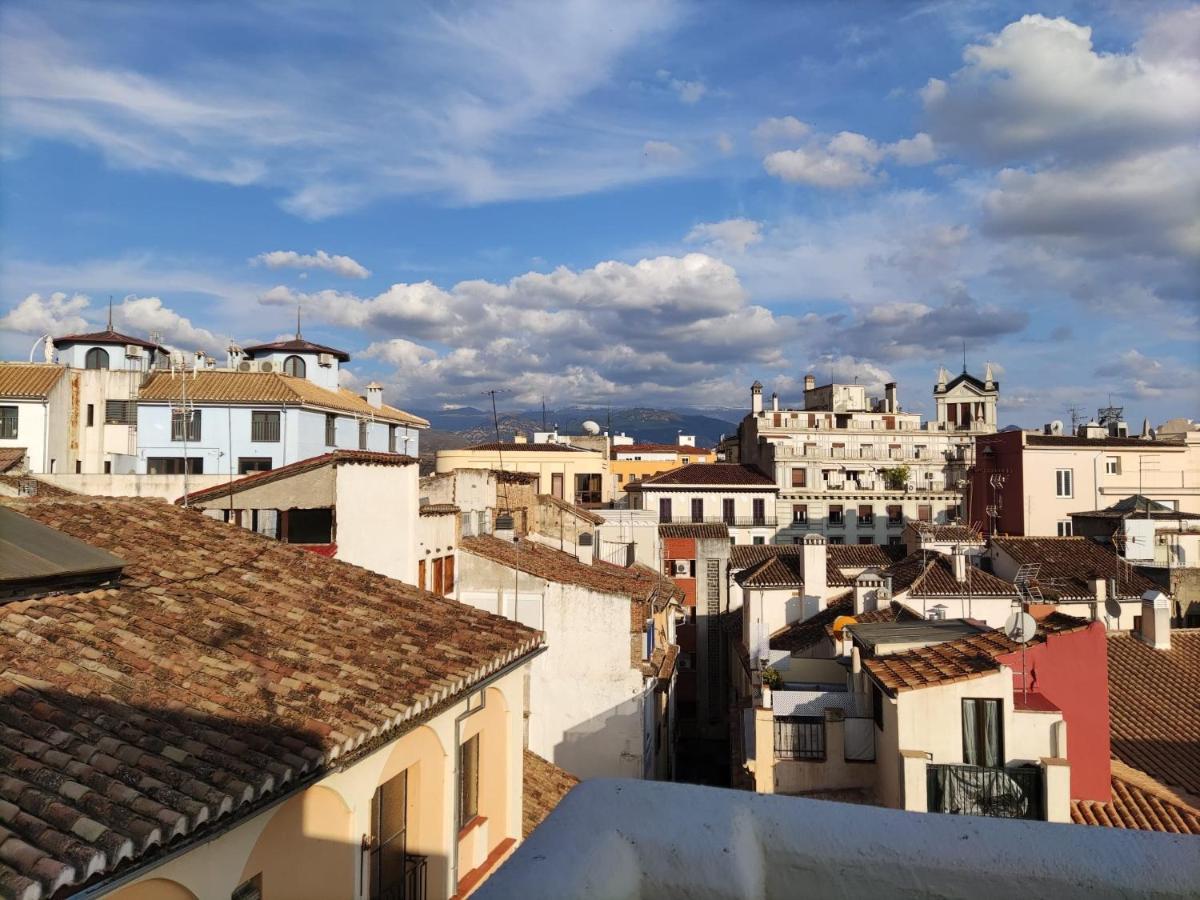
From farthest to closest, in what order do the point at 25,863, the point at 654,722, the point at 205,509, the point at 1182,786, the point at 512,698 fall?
1. the point at 654,722
2. the point at 1182,786
3. the point at 205,509
4. the point at 512,698
5. the point at 25,863

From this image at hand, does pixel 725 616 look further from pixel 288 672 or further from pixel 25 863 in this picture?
pixel 25 863

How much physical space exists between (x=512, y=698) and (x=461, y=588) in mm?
10030

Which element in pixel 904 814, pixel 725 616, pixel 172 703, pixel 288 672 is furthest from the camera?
pixel 725 616

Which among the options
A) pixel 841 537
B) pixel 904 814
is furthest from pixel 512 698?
pixel 841 537

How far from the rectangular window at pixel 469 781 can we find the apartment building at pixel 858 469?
164 ft

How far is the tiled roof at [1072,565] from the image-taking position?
2702 cm

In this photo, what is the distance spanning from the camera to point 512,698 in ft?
31.6

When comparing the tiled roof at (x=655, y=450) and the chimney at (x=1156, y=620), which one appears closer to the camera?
the chimney at (x=1156, y=620)

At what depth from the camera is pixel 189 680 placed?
19.6ft

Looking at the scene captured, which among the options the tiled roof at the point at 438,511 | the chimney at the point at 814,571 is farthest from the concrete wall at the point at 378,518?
the chimney at the point at 814,571

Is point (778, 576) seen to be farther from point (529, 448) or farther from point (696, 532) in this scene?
point (529, 448)

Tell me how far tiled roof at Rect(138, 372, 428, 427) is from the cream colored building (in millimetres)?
15533

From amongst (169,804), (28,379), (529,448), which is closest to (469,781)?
(169,804)

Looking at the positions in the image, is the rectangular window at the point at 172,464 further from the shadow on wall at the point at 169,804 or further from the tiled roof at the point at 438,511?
the shadow on wall at the point at 169,804
